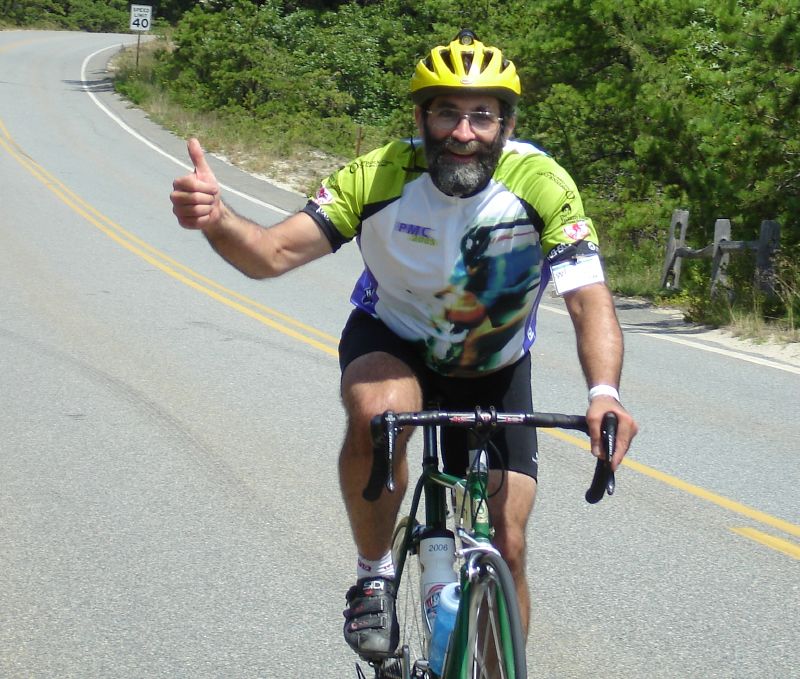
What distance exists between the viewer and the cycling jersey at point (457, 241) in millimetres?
3377

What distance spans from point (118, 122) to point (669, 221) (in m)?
22.1

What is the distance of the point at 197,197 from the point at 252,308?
10176 millimetres

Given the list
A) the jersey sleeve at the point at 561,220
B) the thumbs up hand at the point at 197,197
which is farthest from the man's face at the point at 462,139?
the thumbs up hand at the point at 197,197

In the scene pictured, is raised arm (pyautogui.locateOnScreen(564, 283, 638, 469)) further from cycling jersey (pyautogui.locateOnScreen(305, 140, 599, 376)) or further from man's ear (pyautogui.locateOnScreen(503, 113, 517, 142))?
man's ear (pyautogui.locateOnScreen(503, 113, 517, 142))

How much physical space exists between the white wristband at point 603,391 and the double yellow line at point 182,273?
7712mm

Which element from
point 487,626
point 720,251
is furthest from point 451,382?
point 720,251

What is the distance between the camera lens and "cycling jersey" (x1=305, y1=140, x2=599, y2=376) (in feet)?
11.1

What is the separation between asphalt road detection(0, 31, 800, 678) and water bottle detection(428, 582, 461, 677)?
4.52 ft

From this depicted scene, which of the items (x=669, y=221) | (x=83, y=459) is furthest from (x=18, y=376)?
(x=669, y=221)

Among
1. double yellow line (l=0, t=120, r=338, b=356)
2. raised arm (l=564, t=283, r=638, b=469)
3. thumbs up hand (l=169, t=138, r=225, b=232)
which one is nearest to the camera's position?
raised arm (l=564, t=283, r=638, b=469)

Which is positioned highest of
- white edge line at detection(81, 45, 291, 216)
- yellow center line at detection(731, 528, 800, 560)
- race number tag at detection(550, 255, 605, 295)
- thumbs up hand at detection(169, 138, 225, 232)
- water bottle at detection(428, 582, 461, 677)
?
thumbs up hand at detection(169, 138, 225, 232)

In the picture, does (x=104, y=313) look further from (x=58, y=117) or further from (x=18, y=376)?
(x=58, y=117)

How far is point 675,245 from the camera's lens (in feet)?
Result: 53.3

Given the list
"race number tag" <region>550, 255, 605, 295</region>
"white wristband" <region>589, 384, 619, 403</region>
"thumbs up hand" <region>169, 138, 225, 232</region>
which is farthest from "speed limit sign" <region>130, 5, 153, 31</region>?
"white wristband" <region>589, 384, 619, 403</region>
